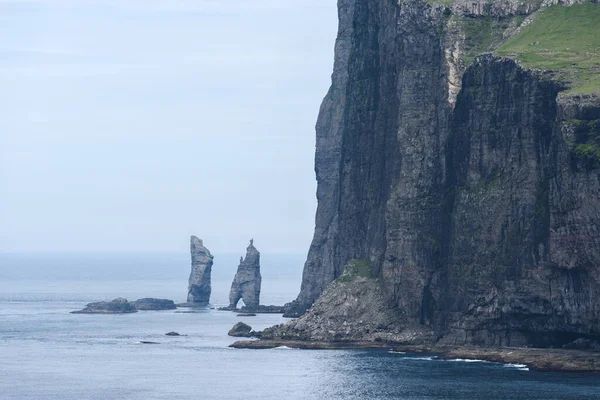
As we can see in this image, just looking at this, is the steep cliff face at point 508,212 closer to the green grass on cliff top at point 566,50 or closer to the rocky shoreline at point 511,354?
the green grass on cliff top at point 566,50

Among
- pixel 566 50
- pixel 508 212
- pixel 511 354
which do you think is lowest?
pixel 511 354

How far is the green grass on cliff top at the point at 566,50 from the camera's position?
17862 centimetres

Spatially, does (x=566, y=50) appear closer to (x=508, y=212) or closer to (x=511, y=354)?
(x=508, y=212)

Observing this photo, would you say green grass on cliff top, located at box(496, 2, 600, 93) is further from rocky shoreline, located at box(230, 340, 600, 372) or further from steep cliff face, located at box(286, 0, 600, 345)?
rocky shoreline, located at box(230, 340, 600, 372)

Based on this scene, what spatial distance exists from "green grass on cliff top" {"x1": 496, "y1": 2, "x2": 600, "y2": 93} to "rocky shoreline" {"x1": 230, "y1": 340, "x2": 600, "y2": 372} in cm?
3089

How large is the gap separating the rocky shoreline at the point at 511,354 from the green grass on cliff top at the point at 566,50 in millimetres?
30891

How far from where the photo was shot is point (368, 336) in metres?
200

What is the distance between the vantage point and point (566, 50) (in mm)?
190375

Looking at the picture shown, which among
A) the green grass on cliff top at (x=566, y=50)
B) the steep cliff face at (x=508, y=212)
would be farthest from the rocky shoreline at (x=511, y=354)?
the green grass on cliff top at (x=566, y=50)

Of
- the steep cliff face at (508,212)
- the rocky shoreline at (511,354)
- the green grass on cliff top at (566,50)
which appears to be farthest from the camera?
the green grass on cliff top at (566,50)

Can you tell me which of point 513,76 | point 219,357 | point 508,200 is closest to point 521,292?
point 508,200

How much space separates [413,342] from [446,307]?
6.50 meters

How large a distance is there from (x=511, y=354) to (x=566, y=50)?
136ft

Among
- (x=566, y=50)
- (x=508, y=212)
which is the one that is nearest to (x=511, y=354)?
(x=508, y=212)
